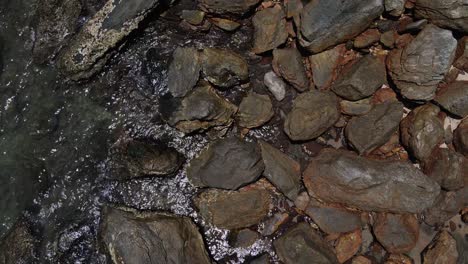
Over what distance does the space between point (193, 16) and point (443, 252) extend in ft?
6.18

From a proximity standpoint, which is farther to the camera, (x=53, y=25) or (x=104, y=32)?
(x=53, y=25)

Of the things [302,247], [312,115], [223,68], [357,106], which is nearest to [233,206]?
[302,247]

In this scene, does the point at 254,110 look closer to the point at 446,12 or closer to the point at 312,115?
the point at 312,115

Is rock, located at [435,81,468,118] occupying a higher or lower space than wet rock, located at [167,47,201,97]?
lower

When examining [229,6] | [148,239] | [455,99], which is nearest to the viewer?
[148,239]

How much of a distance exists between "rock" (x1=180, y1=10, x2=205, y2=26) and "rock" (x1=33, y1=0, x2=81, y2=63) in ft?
1.99

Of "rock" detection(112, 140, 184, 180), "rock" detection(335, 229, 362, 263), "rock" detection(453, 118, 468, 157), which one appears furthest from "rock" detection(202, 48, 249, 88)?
"rock" detection(453, 118, 468, 157)

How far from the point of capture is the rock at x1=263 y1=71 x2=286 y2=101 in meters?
2.92

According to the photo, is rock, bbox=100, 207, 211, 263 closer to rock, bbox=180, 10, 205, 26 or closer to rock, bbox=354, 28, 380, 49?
rock, bbox=180, 10, 205, 26

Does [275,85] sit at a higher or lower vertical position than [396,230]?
higher

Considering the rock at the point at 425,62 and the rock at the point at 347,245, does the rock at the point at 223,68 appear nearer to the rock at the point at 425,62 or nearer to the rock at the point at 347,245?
the rock at the point at 425,62

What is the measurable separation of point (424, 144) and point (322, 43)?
0.76 metres

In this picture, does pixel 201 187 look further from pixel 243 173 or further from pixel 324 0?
pixel 324 0

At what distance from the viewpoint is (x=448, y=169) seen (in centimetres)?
276
